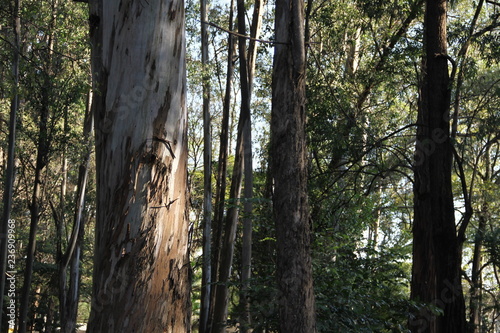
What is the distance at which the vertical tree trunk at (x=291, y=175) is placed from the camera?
5.28 m

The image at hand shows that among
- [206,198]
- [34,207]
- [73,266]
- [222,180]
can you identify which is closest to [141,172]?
[34,207]

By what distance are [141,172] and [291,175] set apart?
2588mm

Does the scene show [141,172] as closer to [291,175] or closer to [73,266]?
[291,175]

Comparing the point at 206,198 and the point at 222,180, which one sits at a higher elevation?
the point at 222,180

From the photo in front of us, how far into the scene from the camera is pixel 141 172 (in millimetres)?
3057

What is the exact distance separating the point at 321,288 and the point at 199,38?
41.9 ft

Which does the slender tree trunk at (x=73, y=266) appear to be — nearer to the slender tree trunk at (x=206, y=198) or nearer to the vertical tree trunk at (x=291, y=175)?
the slender tree trunk at (x=206, y=198)

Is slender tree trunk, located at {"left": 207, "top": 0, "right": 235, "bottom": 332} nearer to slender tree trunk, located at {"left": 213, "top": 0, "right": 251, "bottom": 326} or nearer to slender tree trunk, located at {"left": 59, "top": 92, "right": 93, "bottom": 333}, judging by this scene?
slender tree trunk, located at {"left": 213, "top": 0, "right": 251, "bottom": 326}

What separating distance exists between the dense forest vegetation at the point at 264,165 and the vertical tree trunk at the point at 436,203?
24 millimetres

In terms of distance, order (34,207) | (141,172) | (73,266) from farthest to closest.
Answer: (73,266) < (34,207) < (141,172)

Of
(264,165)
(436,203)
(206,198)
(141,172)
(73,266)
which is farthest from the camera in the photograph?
(264,165)

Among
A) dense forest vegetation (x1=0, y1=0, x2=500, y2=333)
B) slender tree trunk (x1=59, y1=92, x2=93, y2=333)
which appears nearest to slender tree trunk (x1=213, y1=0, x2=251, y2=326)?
dense forest vegetation (x1=0, y1=0, x2=500, y2=333)

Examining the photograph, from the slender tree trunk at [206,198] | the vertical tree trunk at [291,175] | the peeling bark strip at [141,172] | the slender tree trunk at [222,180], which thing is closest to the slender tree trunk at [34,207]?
the slender tree trunk at [206,198]

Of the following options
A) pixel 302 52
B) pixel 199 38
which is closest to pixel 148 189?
pixel 302 52
